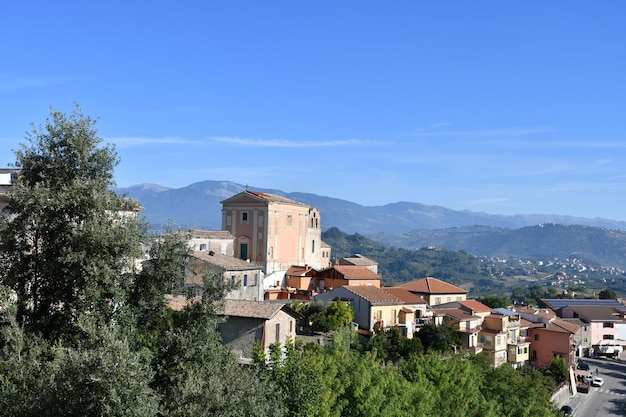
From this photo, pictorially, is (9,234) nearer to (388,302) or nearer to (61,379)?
(61,379)

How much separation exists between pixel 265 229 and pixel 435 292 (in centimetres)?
1817

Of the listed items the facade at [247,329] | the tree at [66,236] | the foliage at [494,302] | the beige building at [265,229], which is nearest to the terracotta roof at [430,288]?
the beige building at [265,229]

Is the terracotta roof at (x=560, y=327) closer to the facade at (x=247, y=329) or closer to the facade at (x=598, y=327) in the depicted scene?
the facade at (x=598, y=327)

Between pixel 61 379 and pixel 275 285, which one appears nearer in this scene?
pixel 61 379

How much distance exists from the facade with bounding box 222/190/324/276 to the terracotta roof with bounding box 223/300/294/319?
81.7 ft

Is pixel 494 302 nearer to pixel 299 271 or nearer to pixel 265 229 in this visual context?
pixel 299 271

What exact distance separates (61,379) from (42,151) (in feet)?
20.0

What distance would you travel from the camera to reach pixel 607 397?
5844 cm

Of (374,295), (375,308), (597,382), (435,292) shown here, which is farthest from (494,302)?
(375,308)

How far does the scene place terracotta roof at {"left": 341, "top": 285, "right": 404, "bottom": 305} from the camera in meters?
47.9

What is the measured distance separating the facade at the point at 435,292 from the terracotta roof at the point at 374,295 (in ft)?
39.0

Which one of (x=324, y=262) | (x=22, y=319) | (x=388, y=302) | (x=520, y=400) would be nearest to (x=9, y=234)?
(x=22, y=319)

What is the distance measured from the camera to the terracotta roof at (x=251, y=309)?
1204 inches

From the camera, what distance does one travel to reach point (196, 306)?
640 inches
